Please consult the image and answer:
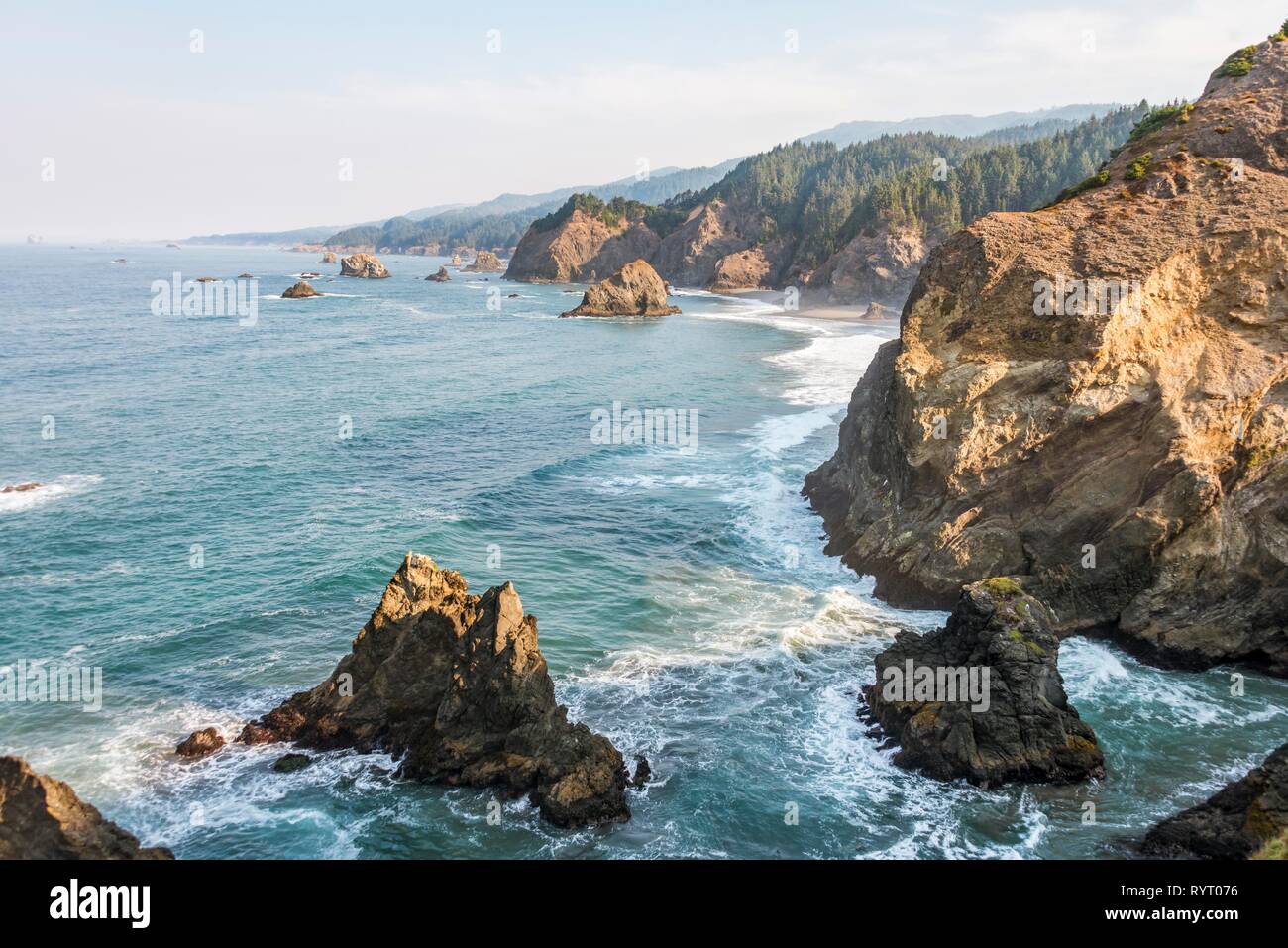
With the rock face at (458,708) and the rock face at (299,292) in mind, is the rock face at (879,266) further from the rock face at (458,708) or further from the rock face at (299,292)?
the rock face at (458,708)

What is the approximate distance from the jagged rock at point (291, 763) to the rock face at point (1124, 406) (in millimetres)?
22275

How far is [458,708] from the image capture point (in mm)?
24844

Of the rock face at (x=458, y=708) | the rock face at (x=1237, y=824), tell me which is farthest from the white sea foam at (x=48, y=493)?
the rock face at (x=1237, y=824)

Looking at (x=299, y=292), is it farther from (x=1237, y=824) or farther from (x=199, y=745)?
(x=1237, y=824)

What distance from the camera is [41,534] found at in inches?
1597

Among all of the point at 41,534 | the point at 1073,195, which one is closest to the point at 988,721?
the point at 1073,195

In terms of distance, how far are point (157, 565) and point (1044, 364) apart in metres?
37.9

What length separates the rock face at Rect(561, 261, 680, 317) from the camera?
14338 centimetres

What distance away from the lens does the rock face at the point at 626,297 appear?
143m

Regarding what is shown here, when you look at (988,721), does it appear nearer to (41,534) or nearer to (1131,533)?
(1131,533)

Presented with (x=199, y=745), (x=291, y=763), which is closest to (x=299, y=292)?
(x=199, y=745)

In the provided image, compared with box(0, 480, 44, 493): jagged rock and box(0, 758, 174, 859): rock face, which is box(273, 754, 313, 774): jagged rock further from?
box(0, 480, 44, 493): jagged rock

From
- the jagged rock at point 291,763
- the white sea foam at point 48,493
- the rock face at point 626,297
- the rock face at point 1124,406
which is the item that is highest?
the rock face at point 626,297

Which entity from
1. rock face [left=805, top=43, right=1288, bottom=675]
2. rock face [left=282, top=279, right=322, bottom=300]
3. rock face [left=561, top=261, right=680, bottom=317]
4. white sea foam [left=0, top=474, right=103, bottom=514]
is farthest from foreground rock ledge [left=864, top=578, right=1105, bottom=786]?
rock face [left=282, top=279, right=322, bottom=300]
